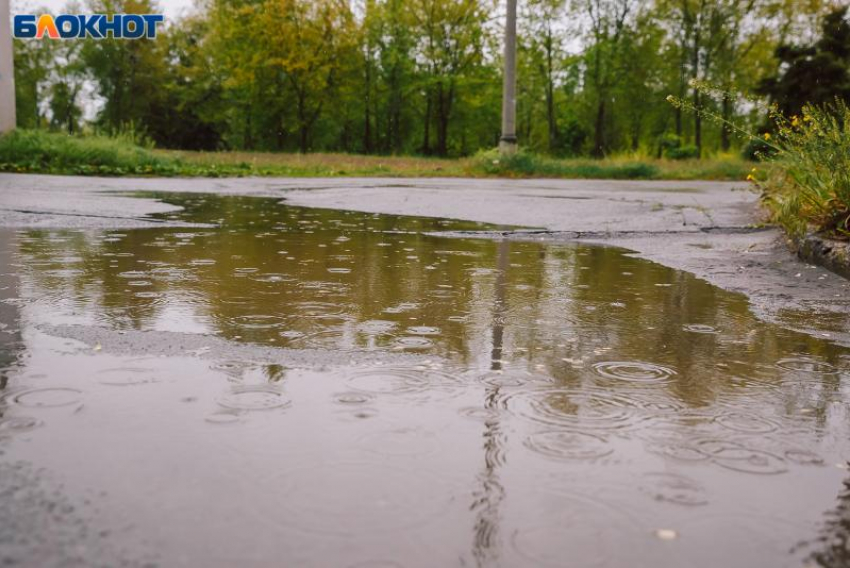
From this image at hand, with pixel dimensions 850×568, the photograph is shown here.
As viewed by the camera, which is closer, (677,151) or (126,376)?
(126,376)

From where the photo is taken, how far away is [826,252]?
5.07 m

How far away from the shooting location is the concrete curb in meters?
4.78

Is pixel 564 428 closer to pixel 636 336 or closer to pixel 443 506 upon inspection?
pixel 443 506

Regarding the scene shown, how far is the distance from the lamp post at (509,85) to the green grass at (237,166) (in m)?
0.35

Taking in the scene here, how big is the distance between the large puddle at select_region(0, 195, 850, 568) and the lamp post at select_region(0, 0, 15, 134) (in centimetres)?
1368

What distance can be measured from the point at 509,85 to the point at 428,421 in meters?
15.7

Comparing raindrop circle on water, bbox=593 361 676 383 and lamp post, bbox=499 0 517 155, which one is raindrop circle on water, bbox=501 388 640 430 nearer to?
raindrop circle on water, bbox=593 361 676 383

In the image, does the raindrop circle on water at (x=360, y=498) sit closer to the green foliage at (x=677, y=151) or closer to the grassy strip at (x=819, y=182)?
the grassy strip at (x=819, y=182)

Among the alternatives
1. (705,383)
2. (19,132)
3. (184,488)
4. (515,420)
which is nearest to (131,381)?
(184,488)

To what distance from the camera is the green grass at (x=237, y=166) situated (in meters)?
14.9

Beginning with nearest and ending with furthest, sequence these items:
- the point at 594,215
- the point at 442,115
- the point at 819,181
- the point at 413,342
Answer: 1. the point at 413,342
2. the point at 819,181
3. the point at 594,215
4. the point at 442,115

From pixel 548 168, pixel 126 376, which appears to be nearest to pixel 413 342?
pixel 126 376

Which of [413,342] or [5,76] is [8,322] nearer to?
[413,342]

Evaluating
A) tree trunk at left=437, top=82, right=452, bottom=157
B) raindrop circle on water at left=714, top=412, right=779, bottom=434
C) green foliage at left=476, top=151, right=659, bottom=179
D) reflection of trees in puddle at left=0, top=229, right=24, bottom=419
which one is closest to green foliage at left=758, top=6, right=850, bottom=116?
green foliage at left=476, top=151, right=659, bottom=179
